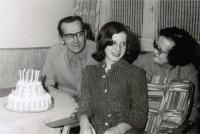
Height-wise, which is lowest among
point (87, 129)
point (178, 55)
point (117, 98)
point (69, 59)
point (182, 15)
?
point (87, 129)

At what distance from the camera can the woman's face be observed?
1.90m

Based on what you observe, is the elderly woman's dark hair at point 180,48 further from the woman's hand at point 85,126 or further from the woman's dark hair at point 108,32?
the woman's hand at point 85,126

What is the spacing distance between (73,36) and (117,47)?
84 centimetres

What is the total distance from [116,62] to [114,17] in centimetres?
203

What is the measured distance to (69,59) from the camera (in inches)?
111

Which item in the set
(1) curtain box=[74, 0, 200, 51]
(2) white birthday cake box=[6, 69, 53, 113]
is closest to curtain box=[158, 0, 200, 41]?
(1) curtain box=[74, 0, 200, 51]

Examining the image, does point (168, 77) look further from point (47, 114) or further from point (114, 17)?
point (114, 17)

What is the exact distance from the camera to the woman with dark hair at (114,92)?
185 centimetres

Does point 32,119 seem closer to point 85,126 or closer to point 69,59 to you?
point 85,126

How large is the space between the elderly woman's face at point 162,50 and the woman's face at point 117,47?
14.4 inches

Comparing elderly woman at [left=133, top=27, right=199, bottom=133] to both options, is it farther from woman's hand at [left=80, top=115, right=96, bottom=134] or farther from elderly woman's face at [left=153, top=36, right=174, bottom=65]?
woman's hand at [left=80, top=115, right=96, bottom=134]

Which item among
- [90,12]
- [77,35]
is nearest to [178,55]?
[77,35]

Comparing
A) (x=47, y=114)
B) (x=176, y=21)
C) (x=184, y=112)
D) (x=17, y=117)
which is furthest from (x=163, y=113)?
(x=176, y=21)

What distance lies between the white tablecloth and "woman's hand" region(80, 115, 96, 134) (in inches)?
6.5
